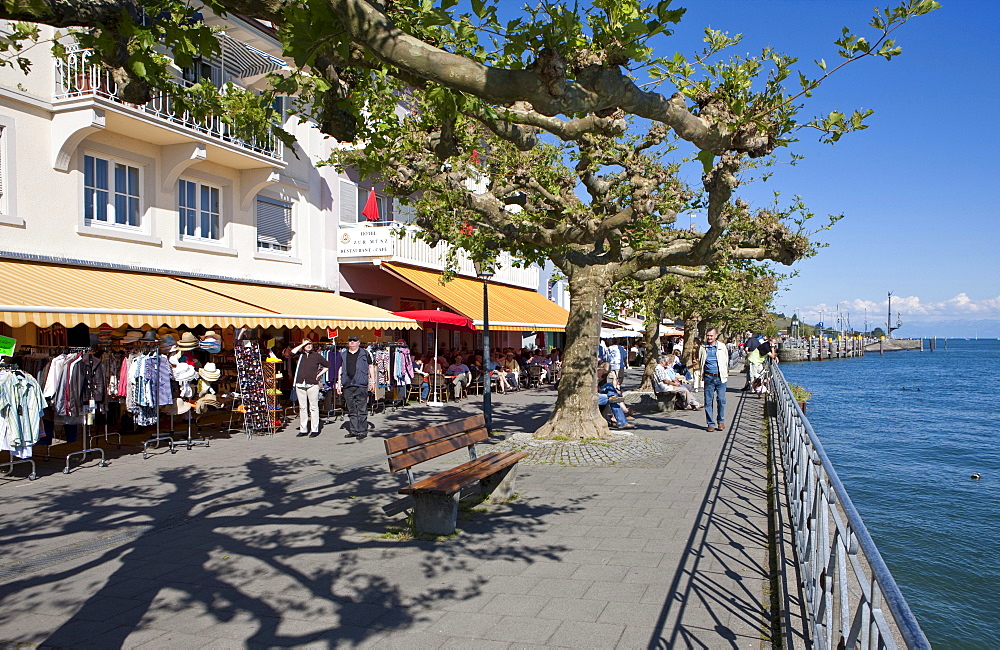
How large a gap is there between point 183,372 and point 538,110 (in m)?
10.0

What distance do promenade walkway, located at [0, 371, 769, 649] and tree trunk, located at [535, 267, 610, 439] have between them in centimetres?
227

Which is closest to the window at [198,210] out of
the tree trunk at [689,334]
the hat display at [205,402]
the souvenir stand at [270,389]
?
the souvenir stand at [270,389]

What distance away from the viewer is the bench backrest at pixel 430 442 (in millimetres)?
7043

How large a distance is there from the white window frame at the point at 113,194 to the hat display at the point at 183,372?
357cm

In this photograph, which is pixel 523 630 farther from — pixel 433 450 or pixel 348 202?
pixel 348 202

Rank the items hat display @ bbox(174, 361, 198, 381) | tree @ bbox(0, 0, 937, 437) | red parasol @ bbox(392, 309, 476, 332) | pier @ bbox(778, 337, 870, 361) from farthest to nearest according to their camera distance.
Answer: pier @ bbox(778, 337, 870, 361) < red parasol @ bbox(392, 309, 476, 332) < hat display @ bbox(174, 361, 198, 381) < tree @ bbox(0, 0, 937, 437)

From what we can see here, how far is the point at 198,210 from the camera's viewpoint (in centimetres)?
1595

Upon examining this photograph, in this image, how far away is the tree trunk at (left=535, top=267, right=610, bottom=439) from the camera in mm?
12297

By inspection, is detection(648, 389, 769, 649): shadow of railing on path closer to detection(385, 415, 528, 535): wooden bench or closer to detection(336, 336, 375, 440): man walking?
detection(385, 415, 528, 535): wooden bench

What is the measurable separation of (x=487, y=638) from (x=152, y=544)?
392cm

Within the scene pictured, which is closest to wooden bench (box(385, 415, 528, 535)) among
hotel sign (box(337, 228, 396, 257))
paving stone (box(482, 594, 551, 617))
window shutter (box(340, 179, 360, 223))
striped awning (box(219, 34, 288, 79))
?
paving stone (box(482, 594, 551, 617))

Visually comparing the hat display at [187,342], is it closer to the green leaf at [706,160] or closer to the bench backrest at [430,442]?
the bench backrest at [430,442]

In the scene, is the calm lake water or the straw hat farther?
the straw hat

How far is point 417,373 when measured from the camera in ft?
64.9
